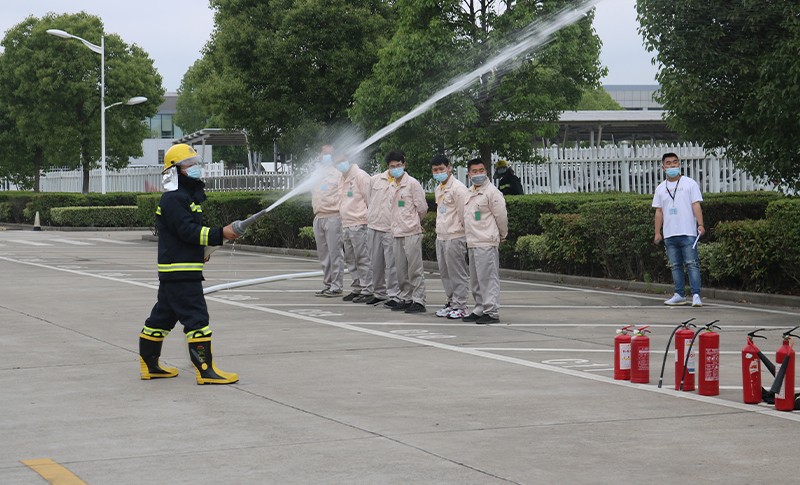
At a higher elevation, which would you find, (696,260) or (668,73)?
(668,73)

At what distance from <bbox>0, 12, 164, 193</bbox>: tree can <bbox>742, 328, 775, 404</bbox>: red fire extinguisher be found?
48324mm

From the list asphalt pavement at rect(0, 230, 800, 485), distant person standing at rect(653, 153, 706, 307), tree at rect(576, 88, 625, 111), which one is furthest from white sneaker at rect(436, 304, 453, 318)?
tree at rect(576, 88, 625, 111)

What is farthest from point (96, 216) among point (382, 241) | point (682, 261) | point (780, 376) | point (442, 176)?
point (780, 376)

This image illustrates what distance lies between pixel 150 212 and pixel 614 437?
99.8 feet

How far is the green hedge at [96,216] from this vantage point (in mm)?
42906

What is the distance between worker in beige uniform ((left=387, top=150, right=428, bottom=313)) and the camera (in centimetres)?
1524

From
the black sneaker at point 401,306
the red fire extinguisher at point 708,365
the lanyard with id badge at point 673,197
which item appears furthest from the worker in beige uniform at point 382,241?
the red fire extinguisher at point 708,365

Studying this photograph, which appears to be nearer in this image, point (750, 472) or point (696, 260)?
point (750, 472)

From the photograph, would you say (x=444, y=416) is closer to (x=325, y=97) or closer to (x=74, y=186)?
(x=325, y=97)

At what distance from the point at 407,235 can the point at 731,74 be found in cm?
520

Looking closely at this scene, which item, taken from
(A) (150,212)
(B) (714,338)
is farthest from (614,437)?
(A) (150,212)

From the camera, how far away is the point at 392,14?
123 feet

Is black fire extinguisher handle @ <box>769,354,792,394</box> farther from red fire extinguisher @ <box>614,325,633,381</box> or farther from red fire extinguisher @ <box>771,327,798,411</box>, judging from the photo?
red fire extinguisher @ <box>614,325,633,381</box>

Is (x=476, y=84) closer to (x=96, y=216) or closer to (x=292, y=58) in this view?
(x=292, y=58)
